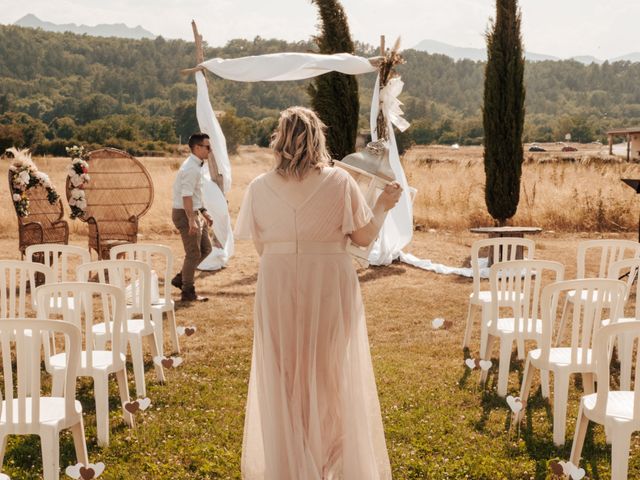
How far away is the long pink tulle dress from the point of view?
11.1 ft

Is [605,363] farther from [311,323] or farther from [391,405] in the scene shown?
[391,405]

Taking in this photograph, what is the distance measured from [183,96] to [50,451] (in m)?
55.5

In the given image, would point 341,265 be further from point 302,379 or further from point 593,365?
point 593,365

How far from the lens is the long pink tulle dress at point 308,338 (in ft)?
11.1

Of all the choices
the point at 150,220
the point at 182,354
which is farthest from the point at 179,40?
the point at 182,354

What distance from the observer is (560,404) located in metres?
4.18

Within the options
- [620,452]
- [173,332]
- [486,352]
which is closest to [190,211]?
[173,332]

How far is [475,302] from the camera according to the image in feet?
19.2

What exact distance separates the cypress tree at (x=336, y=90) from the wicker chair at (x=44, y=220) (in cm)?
384

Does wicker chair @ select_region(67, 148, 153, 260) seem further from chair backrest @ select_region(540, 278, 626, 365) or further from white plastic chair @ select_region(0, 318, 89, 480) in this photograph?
chair backrest @ select_region(540, 278, 626, 365)

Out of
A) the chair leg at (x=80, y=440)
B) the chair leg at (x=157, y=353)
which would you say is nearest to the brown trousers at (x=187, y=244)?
the chair leg at (x=157, y=353)

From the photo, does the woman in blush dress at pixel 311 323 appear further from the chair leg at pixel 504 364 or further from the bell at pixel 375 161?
the chair leg at pixel 504 364

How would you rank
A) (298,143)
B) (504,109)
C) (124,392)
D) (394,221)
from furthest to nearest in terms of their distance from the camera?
1. (504,109)
2. (394,221)
3. (124,392)
4. (298,143)

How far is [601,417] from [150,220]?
11277 mm
